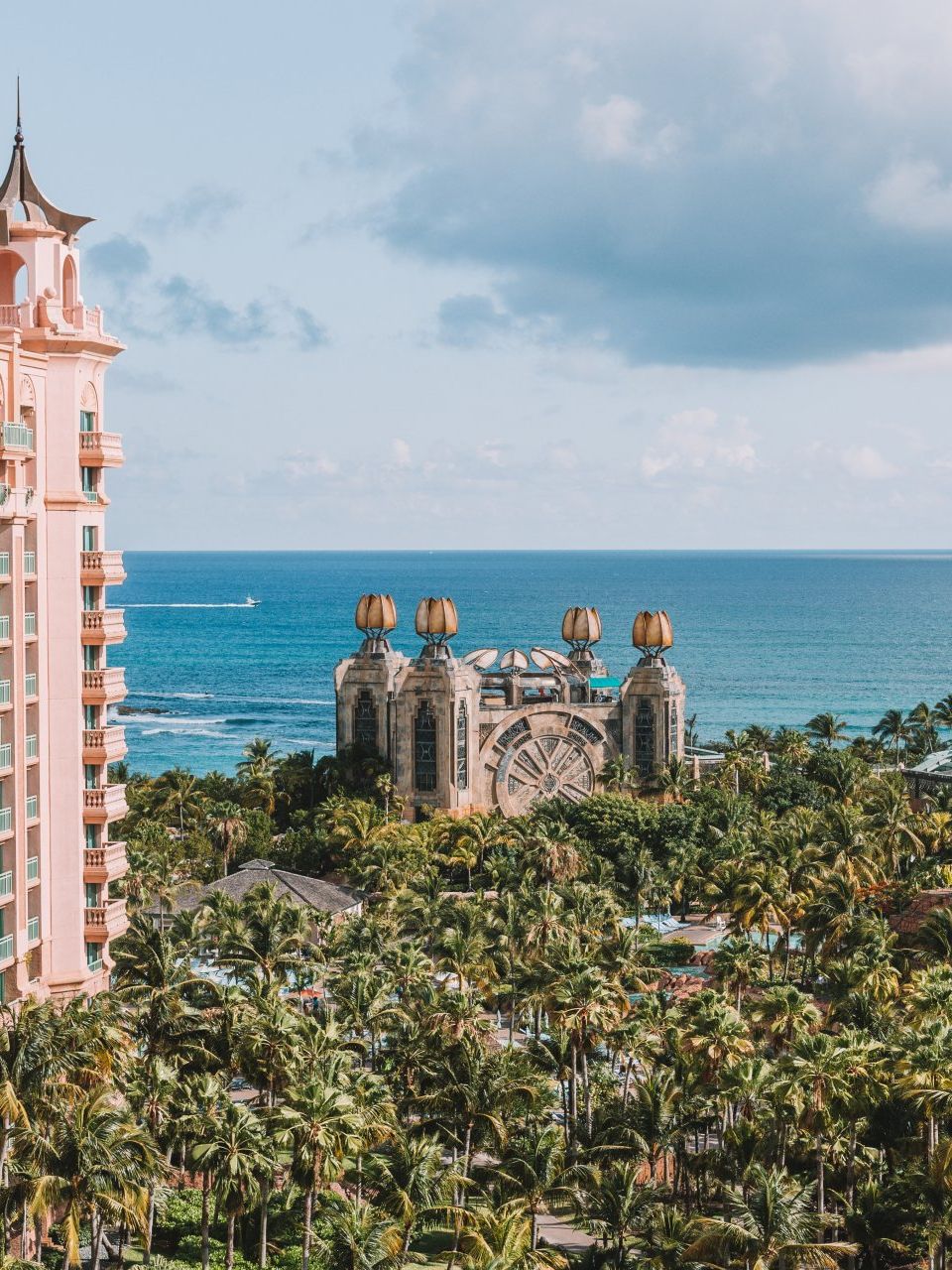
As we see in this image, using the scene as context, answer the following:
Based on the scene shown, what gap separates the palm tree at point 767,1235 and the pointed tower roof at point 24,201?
110 feet

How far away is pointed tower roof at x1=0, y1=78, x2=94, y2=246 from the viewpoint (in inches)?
1893

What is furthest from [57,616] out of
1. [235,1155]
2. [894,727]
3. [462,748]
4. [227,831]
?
[894,727]

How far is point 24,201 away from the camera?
4831 cm

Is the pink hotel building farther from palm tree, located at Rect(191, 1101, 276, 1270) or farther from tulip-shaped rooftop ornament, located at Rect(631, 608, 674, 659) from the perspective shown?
tulip-shaped rooftop ornament, located at Rect(631, 608, 674, 659)

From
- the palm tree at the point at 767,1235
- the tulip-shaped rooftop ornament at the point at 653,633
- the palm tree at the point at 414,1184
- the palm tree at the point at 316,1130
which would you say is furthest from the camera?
the tulip-shaped rooftop ornament at the point at 653,633

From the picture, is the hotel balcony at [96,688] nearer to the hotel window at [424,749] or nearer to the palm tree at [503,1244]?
the palm tree at [503,1244]

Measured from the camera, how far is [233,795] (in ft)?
333

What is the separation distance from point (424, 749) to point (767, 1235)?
61.2 meters

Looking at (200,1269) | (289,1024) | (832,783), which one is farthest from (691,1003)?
(832,783)

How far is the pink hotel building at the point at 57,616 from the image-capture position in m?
46.0

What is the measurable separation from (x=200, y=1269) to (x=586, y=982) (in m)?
13.7

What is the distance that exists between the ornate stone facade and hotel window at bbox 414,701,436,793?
2.4 inches

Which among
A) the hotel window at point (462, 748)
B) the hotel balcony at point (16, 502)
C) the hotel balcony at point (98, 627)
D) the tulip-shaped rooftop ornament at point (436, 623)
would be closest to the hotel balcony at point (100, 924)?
the hotel balcony at point (98, 627)

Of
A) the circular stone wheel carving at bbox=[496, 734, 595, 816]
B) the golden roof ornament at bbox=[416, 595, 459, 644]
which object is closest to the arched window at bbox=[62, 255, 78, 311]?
the golden roof ornament at bbox=[416, 595, 459, 644]
